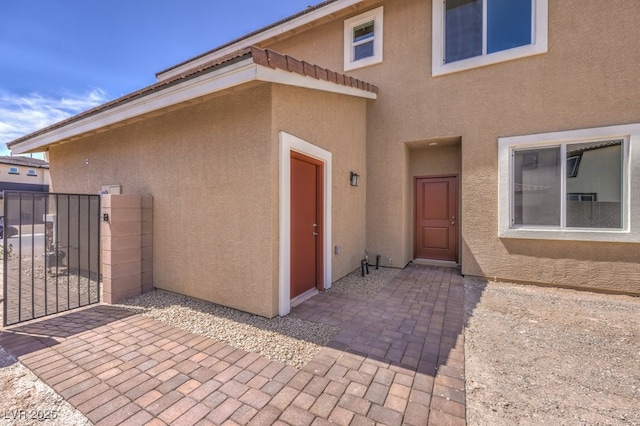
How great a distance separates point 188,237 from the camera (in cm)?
601

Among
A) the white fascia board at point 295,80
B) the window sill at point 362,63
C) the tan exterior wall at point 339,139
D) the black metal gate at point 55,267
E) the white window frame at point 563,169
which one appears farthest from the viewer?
the window sill at point 362,63

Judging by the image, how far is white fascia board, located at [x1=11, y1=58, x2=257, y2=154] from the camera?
4.28 meters

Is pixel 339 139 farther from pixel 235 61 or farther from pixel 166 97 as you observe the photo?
pixel 166 97

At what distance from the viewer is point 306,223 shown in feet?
20.5

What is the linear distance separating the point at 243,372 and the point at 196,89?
14.5 feet

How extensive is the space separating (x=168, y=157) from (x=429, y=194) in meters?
7.84

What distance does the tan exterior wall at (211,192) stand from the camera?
5.05 metres

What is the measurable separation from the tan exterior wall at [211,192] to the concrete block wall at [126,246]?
0.73 ft

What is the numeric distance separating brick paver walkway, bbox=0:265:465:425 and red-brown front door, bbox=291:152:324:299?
108 cm

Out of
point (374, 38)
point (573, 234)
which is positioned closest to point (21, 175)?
point (374, 38)

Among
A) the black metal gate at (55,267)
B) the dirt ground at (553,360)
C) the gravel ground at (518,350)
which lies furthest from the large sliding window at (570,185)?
the black metal gate at (55,267)

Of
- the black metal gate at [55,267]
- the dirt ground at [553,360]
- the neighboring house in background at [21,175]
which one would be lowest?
the dirt ground at [553,360]

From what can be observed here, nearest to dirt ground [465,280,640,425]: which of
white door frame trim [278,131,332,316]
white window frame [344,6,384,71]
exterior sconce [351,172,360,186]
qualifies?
white door frame trim [278,131,332,316]

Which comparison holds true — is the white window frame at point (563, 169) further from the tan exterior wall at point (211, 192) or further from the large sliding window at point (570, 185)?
the tan exterior wall at point (211, 192)
